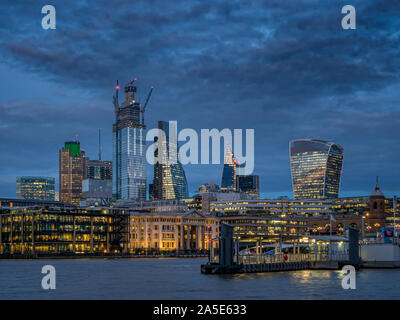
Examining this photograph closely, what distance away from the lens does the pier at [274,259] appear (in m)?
84.4

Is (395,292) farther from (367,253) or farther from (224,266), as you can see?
(367,253)

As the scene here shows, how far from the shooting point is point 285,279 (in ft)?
258

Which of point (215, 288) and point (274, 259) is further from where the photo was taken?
point (274, 259)

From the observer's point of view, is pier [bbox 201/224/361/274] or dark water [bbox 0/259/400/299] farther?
pier [bbox 201/224/361/274]

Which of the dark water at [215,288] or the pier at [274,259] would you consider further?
the pier at [274,259]

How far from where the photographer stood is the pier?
8444 centimetres

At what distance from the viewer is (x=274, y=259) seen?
102 m
